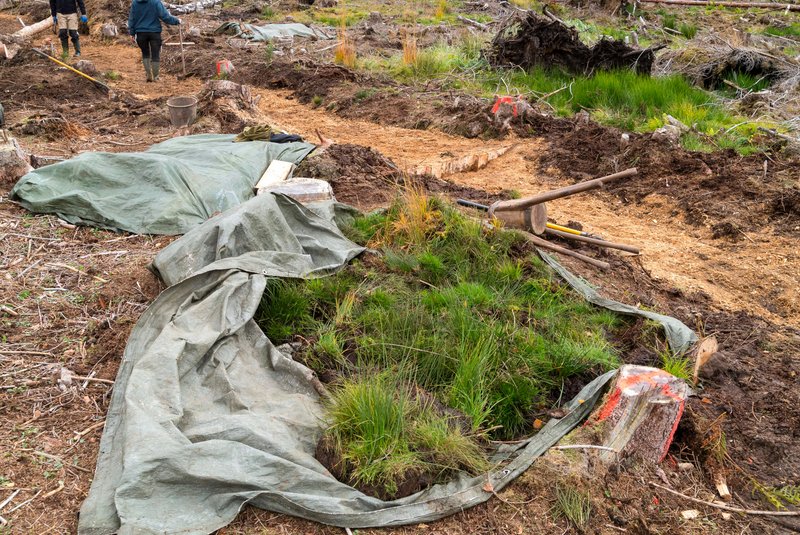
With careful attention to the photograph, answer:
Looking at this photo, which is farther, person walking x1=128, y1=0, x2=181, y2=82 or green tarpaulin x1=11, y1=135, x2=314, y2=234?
person walking x1=128, y1=0, x2=181, y2=82

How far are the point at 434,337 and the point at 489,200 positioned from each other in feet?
9.90

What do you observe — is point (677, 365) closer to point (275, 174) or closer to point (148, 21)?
point (275, 174)

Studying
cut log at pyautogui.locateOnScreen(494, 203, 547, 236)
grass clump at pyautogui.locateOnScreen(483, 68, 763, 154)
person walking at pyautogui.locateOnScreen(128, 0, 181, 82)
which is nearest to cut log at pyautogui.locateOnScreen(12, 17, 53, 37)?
person walking at pyautogui.locateOnScreen(128, 0, 181, 82)

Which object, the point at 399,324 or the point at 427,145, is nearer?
the point at 399,324

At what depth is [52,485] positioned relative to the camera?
9.68 feet

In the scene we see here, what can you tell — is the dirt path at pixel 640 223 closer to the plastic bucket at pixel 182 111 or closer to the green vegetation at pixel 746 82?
the plastic bucket at pixel 182 111

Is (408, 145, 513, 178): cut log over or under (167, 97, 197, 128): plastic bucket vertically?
under

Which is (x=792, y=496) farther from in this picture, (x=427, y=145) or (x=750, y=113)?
(x=750, y=113)

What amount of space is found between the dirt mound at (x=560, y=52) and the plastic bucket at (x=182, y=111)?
17.7ft

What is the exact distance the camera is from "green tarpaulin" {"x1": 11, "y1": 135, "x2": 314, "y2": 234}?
560cm

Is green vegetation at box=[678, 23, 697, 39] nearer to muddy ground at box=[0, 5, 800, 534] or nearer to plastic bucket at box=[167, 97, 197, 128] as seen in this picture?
muddy ground at box=[0, 5, 800, 534]

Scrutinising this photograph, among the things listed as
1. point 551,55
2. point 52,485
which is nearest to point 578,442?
point 52,485

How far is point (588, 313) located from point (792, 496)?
1653 millimetres

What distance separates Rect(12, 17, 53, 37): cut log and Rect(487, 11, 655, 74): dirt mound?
10529 millimetres
